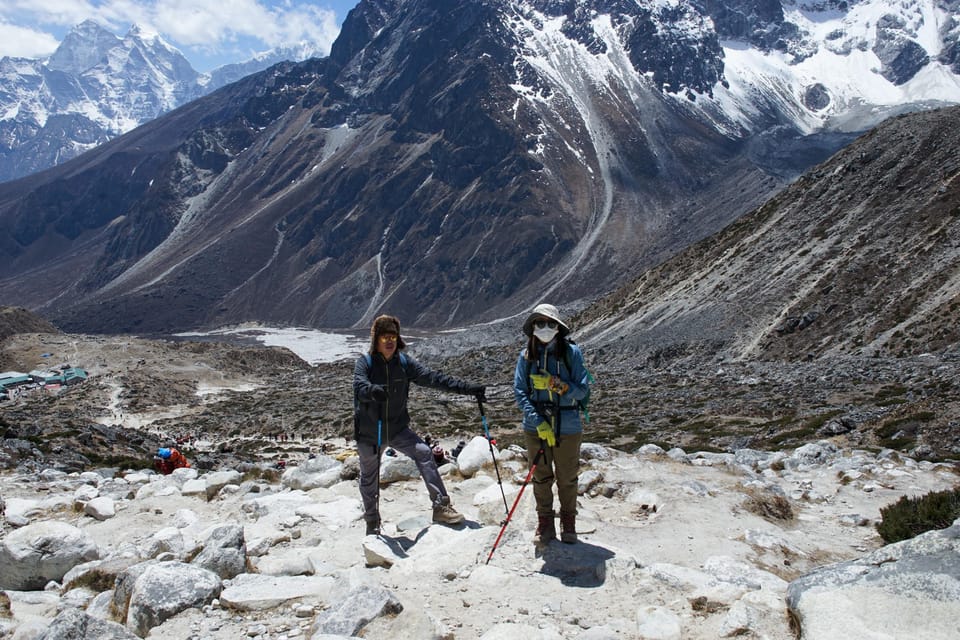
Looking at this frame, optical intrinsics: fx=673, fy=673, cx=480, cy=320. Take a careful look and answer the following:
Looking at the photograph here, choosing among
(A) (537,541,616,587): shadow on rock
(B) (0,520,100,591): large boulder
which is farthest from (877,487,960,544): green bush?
(B) (0,520,100,591): large boulder

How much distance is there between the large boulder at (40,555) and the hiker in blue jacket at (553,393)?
5.88m

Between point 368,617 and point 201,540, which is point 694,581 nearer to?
point 368,617

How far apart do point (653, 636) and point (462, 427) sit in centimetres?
3804

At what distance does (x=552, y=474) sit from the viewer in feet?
25.7

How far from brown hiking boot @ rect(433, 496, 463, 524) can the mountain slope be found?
1421 inches

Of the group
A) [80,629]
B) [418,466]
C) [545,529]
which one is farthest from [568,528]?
[80,629]

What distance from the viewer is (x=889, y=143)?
62500mm

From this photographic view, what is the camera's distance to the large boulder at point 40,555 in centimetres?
817

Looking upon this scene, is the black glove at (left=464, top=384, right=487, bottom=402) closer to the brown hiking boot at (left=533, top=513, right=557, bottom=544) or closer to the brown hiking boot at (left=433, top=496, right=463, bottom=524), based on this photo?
the brown hiking boot at (left=433, top=496, right=463, bottom=524)

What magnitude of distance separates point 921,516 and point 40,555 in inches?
413

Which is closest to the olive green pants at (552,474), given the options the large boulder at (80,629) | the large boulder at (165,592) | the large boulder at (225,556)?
the large boulder at (225,556)

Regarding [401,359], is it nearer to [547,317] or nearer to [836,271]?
[547,317]

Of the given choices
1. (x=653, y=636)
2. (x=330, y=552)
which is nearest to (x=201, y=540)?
(x=330, y=552)

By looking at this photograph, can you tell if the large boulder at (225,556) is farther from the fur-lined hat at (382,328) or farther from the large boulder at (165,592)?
the fur-lined hat at (382,328)
